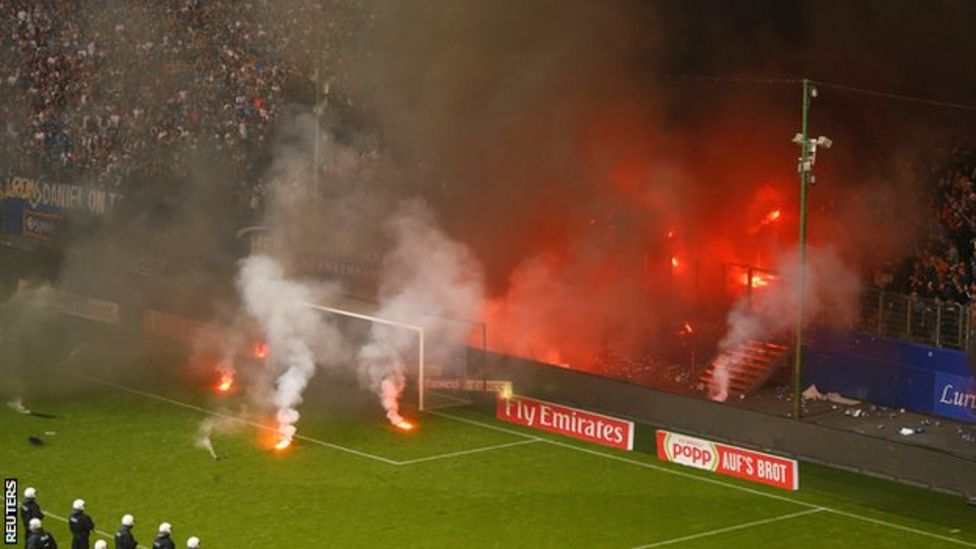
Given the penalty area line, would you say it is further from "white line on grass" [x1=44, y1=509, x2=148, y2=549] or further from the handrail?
the handrail

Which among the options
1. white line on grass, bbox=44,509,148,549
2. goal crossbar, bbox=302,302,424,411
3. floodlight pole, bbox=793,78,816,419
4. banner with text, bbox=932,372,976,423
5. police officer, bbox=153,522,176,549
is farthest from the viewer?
goal crossbar, bbox=302,302,424,411

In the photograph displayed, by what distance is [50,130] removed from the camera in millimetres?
41344

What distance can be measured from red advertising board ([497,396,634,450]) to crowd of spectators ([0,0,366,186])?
35.3 feet

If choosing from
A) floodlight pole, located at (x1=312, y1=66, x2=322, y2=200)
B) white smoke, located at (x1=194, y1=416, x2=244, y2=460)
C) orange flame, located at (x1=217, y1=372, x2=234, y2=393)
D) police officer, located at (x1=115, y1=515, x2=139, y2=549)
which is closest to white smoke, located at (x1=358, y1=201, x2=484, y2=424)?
floodlight pole, located at (x1=312, y1=66, x2=322, y2=200)

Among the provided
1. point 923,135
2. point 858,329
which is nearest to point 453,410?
point 858,329

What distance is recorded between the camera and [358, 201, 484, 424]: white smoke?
29484mm

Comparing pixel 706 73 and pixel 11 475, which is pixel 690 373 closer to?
pixel 706 73

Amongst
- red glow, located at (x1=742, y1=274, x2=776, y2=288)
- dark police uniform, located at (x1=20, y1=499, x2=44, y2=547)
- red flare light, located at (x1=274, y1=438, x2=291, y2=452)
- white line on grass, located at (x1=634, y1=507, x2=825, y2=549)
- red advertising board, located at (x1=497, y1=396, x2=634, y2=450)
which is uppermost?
red glow, located at (x1=742, y1=274, x2=776, y2=288)

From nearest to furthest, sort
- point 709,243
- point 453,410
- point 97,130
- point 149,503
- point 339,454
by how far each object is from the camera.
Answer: point 149,503, point 339,454, point 453,410, point 709,243, point 97,130

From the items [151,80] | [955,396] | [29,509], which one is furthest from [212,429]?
[151,80]

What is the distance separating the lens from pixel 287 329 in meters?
30.1

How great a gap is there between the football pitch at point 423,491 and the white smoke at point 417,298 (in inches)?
34.7

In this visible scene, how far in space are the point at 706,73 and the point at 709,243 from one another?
3358mm

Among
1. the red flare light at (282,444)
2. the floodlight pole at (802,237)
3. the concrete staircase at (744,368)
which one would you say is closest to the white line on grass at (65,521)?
the red flare light at (282,444)
